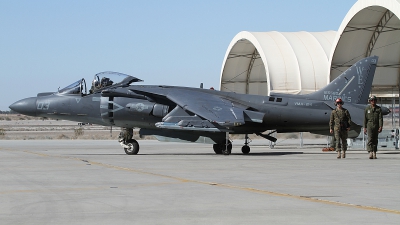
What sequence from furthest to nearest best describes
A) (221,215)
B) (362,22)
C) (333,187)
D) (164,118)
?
(362,22), (164,118), (333,187), (221,215)

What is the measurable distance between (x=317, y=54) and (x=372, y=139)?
19.9 metres

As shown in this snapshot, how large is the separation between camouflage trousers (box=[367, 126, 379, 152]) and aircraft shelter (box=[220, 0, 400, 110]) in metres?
7.04

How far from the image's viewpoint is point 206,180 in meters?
11.5

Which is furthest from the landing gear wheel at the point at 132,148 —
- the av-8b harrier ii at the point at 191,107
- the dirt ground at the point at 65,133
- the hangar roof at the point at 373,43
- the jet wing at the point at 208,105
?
the dirt ground at the point at 65,133

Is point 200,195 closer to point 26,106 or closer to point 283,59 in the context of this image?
point 26,106

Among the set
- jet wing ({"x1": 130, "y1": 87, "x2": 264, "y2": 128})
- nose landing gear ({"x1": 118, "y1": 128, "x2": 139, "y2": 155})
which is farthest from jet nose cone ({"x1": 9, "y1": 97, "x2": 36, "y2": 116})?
jet wing ({"x1": 130, "y1": 87, "x2": 264, "y2": 128})

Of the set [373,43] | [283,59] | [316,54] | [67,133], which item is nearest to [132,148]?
[373,43]

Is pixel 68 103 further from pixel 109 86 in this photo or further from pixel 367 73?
pixel 367 73

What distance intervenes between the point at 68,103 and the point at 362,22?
14843 millimetres

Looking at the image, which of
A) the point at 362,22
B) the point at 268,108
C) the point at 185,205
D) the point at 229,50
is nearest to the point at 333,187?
the point at 185,205

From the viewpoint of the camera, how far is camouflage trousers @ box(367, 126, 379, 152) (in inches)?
714

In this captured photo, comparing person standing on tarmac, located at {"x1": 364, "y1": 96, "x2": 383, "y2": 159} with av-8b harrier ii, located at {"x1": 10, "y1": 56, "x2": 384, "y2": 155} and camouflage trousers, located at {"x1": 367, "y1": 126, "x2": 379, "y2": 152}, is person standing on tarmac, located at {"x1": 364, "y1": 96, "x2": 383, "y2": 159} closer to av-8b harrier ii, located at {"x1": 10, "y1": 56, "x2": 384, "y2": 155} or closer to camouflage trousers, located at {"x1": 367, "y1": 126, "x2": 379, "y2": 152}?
camouflage trousers, located at {"x1": 367, "y1": 126, "x2": 379, "y2": 152}

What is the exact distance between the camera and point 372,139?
1827 cm

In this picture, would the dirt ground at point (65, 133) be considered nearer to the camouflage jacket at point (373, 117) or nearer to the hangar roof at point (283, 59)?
the hangar roof at point (283, 59)
